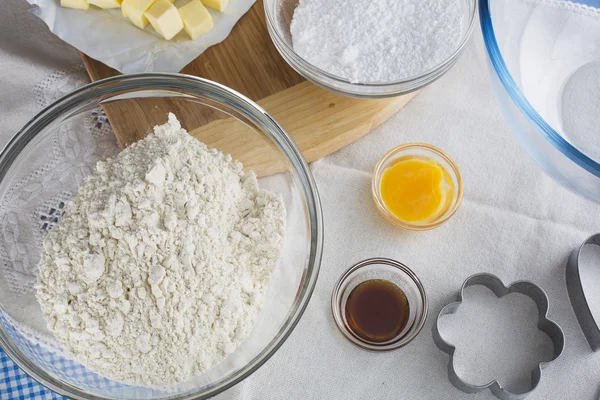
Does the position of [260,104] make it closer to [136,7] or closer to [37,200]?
[136,7]

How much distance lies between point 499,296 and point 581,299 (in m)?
0.19

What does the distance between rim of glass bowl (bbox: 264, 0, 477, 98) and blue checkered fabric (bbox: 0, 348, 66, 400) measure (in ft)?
3.16

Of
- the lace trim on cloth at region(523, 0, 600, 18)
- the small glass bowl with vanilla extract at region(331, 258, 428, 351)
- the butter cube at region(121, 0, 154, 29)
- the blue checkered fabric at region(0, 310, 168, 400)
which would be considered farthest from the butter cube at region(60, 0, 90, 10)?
the lace trim on cloth at region(523, 0, 600, 18)

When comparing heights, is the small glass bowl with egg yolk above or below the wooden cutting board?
below

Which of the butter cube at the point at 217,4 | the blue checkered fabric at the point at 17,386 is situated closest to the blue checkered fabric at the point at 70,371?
the blue checkered fabric at the point at 17,386

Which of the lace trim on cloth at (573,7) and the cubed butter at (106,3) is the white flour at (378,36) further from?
the cubed butter at (106,3)

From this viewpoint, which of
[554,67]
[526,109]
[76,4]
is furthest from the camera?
[76,4]

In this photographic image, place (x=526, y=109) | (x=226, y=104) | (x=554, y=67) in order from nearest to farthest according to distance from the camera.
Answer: (x=526, y=109)
(x=226, y=104)
(x=554, y=67)

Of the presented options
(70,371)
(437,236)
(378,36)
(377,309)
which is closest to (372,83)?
(378,36)

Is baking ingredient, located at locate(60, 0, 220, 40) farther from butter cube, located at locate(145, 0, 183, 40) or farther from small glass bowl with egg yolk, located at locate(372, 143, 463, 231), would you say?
small glass bowl with egg yolk, located at locate(372, 143, 463, 231)

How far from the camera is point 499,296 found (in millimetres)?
1659

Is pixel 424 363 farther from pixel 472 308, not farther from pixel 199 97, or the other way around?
pixel 199 97

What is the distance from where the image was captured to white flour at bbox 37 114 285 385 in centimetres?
124

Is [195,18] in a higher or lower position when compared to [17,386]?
higher
